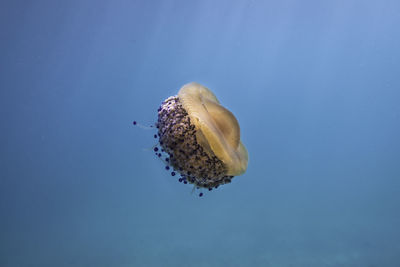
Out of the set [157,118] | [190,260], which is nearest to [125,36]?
[190,260]

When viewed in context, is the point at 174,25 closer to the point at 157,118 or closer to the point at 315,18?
the point at 315,18

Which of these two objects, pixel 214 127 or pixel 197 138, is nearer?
pixel 197 138

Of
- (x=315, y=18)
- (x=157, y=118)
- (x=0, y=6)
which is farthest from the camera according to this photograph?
(x=315, y=18)

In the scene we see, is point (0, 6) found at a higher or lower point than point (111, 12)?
lower

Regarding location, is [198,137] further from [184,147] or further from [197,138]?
[184,147]

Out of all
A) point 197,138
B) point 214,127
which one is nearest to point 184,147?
point 197,138
